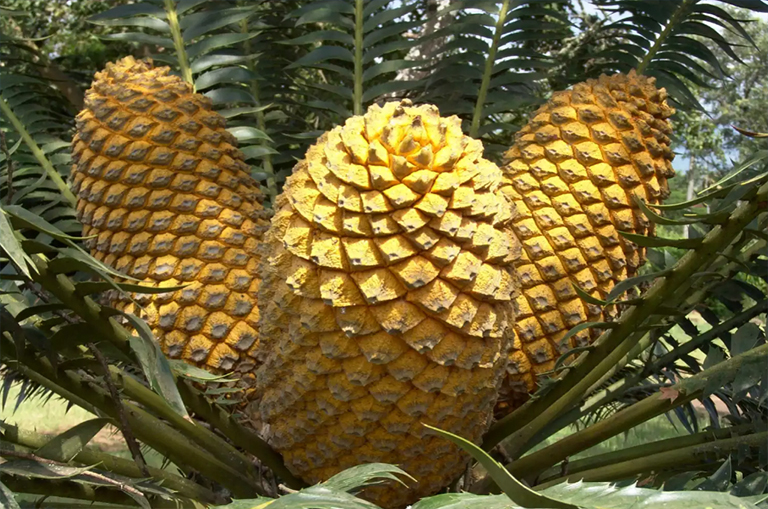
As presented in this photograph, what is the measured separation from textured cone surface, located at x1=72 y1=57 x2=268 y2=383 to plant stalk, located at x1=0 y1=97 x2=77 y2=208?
1.13ft

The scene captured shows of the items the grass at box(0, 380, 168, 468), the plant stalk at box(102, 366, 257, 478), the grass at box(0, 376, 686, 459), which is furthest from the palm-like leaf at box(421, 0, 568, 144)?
the grass at box(0, 380, 168, 468)

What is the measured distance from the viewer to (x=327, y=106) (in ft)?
5.20

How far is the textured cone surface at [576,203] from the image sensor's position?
1151 mm

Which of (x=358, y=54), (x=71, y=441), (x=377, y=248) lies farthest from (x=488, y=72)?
(x=71, y=441)

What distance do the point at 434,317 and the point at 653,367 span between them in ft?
1.86

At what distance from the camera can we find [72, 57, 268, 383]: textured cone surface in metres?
1.18

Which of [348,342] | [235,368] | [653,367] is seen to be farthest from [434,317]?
[653,367]

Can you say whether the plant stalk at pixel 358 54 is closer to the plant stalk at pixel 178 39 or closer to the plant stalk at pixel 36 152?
the plant stalk at pixel 178 39

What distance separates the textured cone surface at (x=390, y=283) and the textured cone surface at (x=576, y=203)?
198mm

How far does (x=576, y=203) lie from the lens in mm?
1160

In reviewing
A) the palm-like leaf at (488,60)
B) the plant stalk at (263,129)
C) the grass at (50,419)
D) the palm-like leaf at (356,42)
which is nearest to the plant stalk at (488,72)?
the palm-like leaf at (488,60)

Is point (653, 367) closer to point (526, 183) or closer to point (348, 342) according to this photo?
point (526, 183)

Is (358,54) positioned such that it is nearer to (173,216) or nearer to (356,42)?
(356,42)

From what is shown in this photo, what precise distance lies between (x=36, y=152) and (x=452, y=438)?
1412mm
